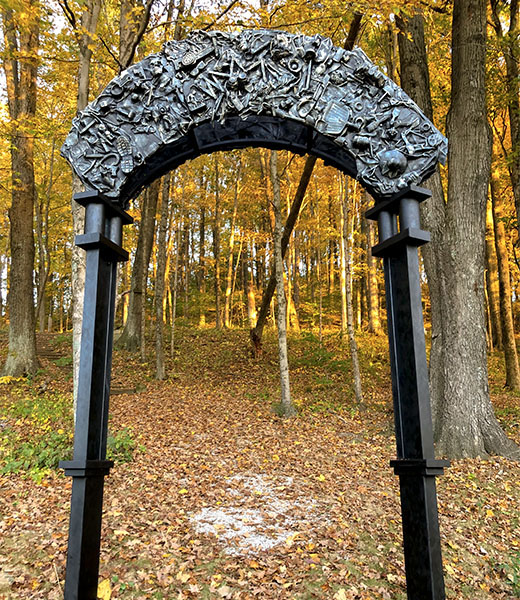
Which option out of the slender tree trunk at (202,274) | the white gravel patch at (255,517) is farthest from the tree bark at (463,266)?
the slender tree trunk at (202,274)

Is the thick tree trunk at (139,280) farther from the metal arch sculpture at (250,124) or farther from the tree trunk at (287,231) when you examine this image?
the metal arch sculpture at (250,124)

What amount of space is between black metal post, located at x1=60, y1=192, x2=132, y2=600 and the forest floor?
90cm

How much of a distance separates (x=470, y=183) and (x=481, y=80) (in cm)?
163

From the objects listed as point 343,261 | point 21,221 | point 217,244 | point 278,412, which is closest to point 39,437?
point 278,412

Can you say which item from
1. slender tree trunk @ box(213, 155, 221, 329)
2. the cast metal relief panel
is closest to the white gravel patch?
the cast metal relief panel

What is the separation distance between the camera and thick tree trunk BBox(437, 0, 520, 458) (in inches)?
229

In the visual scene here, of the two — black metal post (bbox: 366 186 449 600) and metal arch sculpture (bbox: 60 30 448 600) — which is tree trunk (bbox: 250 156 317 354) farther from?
black metal post (bbox: 366 186 449 600)

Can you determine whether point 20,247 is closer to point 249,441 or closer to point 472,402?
point 249,441

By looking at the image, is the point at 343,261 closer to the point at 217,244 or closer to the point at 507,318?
the point at 507,318

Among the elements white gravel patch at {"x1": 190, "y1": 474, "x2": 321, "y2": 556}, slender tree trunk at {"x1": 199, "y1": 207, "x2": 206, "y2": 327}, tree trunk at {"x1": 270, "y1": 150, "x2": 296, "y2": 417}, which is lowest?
white gravel patch at {"x1": 190, "y1": 474, "x2": 321, "y2": 556}

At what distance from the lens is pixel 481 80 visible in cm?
624

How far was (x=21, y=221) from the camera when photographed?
1002 cm

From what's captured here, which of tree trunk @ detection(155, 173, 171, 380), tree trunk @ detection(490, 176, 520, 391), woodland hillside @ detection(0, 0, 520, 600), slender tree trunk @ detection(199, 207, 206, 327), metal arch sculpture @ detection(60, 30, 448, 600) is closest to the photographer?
metal arch sculpture @ detection(60, 30, 448, 600)

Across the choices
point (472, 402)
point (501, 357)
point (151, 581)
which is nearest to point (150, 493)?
point (151, 581)
